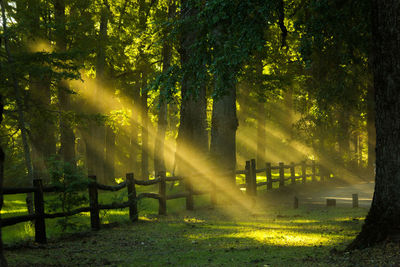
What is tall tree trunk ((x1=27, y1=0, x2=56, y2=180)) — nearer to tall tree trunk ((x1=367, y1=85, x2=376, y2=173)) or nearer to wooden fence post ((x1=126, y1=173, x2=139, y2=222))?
wooden fence post ((x1=126, y1=173, x2=139, y2=222))

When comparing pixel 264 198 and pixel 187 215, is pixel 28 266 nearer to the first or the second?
pixel 187 215

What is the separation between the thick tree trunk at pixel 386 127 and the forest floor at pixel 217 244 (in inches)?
15.6

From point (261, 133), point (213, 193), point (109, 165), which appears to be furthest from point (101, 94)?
point (261, 133)

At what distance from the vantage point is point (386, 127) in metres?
8.09

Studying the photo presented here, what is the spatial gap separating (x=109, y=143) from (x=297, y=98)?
48.9 feet

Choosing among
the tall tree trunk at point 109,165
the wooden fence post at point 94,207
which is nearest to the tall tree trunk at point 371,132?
the tall tree trunk at point 109,165

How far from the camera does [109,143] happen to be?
3525cm

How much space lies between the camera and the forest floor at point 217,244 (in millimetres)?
8141

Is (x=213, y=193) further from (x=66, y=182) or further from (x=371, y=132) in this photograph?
(x=371, y=132)

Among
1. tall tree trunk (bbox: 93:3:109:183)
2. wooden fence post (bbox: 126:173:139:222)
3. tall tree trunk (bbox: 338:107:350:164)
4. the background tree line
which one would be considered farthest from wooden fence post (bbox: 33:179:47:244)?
tall tree trunk (bbox: 338:107:350:164)

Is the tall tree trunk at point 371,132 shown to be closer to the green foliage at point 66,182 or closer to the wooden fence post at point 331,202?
the wooden fence post at point 331,202

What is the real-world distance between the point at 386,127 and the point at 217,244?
4518 millimetres

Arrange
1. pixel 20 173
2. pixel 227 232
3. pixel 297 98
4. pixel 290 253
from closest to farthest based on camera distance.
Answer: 1. pixel 290 253
2. pixel 227 232
3. pixel 20 173
4. pixel 297 98

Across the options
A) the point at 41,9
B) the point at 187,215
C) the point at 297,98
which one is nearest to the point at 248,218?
the point at 187,215
